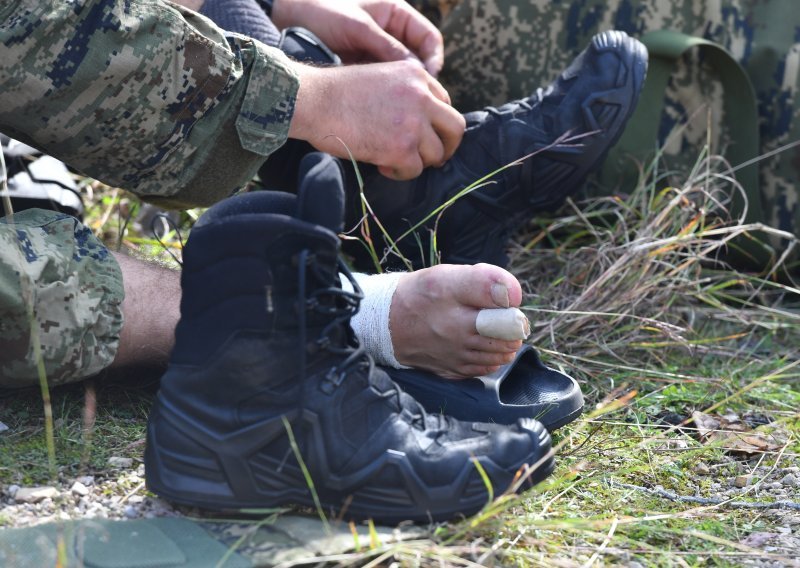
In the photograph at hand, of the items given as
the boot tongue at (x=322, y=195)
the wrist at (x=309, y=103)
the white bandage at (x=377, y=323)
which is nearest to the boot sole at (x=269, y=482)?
the boot tongue at (x=322, y=195)

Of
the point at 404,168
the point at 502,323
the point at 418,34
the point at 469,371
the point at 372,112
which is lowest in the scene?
the point at 469,371

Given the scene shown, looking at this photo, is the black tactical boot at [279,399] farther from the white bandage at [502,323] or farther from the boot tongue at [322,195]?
the white bandage at [502,323]

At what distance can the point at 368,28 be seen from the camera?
2.08 meters

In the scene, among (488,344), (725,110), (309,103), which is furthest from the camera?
(725,110)

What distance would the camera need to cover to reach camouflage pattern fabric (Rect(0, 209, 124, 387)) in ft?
4.58

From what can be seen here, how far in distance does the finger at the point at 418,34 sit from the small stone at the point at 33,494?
131 cm

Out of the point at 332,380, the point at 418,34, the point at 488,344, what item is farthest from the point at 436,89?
the point at 332,380

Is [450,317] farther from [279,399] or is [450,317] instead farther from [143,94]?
[143,94]

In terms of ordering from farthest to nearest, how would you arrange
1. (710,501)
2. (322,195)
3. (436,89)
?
(436,89) → (710,501) → (322,195)

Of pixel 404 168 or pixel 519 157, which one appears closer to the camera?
pixel 404 168

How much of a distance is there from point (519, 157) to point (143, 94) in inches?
32.2

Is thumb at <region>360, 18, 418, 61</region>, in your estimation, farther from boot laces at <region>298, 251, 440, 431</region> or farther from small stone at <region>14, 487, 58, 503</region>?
small stone at <region>14, 487, 58, 503</region>

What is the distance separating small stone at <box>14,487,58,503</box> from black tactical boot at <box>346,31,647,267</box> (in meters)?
0.89

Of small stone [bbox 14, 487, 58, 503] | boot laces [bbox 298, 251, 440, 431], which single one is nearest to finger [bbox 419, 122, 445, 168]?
boot laces [bbox 298, 251, 440, 431]
